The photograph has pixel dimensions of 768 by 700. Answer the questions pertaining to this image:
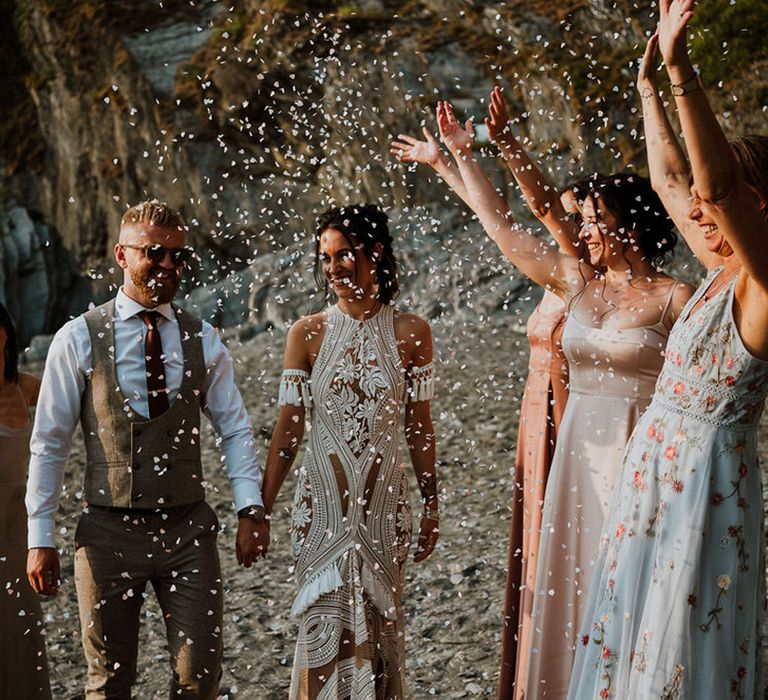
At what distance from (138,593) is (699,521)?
6.27ft

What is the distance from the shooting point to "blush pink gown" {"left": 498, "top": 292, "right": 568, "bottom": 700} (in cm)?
441

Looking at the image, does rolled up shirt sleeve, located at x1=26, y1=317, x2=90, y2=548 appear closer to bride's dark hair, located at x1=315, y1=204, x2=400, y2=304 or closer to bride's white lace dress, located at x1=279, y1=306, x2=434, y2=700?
bride's white lace dress, located at x1=279, y1=306, x2=434, y2=700

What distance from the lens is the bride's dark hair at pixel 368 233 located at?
14.2 feet

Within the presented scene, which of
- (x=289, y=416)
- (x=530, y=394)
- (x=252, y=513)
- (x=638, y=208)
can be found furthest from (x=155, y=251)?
(x=638, y=208)

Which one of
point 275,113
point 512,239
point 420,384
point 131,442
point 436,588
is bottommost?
point 436,588

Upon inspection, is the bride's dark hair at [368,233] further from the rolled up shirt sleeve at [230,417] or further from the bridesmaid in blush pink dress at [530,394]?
the rolled up shirt sleeve at [230,417]

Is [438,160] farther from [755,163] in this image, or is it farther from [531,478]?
[755,163]

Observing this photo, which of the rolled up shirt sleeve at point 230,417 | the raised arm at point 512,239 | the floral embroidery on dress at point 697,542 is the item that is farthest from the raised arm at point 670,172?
the rolled up shirt sleeve at point 230,417

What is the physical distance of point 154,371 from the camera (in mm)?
3945

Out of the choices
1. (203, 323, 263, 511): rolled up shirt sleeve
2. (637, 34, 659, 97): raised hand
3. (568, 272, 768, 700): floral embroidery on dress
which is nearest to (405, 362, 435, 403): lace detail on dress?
(203, 323, 263, 511): rolled up shirt sleeve

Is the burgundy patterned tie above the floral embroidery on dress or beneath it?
above

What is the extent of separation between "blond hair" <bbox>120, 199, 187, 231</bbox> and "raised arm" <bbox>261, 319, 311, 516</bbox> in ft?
1.94

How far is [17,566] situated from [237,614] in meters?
2.33

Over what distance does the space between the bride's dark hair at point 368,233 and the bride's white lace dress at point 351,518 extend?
0.43 feet
